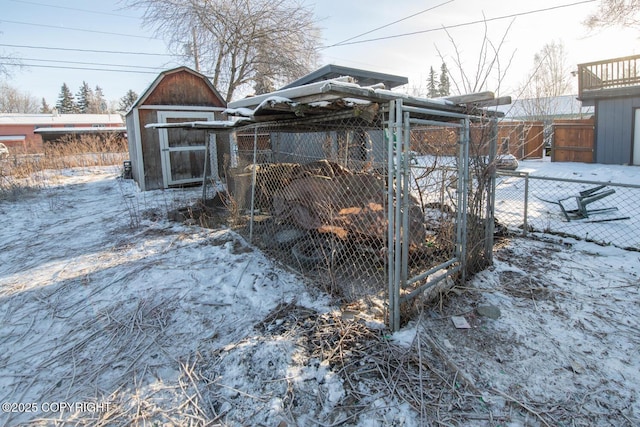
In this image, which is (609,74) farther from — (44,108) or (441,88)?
(44,108)

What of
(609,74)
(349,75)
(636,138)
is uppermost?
(609,74)

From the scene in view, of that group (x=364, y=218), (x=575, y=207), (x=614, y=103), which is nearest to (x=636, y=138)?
(x=614, y=103)

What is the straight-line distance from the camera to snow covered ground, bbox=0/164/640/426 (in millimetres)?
2080

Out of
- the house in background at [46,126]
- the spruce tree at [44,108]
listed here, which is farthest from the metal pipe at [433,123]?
the spruce tree at [44,108]

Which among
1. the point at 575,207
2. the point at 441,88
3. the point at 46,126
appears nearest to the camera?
the point at 575,207

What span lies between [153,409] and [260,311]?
1.18 meters

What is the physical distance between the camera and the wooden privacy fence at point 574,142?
14055 mm

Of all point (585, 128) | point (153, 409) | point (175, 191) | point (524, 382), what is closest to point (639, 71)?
point (585, 128)

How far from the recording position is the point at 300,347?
8.50 ft

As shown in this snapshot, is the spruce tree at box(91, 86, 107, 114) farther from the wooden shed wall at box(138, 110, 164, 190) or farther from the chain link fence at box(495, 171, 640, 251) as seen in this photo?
the chain link fence at box(495, 171, 640, 251)

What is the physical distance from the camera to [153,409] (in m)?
2.10

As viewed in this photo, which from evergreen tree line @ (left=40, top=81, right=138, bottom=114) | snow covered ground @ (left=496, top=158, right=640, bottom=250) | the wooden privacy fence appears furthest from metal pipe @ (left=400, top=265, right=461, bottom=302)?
evergreen tree line @ (left=40, top=81, right=138, bottom=114)

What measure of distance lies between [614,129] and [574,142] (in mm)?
1620
